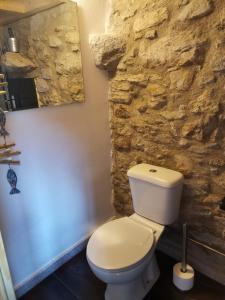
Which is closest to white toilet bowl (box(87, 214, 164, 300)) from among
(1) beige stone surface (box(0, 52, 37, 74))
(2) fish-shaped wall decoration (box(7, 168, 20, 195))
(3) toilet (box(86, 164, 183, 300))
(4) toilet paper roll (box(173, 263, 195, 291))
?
(3) toilet (box(86, 164, 183, 300))

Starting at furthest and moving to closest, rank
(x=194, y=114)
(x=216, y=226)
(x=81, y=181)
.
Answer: (x=81, y=181), (x=216, y=226), (x=194, y=114)

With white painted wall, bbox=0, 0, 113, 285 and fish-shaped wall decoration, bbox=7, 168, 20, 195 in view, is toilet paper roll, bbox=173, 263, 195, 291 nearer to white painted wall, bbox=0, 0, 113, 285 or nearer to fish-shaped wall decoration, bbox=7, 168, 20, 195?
white painted wall, bbox=0, 0, 113, 285

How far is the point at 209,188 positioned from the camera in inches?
58.5

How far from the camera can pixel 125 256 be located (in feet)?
4.26

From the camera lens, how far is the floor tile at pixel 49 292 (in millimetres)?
1568

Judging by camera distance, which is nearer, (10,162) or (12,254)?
(10,162)

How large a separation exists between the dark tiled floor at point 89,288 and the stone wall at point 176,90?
Result: 11.7 inches

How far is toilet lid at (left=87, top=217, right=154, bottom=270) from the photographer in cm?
127

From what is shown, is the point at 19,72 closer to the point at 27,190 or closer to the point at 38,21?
the point at 38,21

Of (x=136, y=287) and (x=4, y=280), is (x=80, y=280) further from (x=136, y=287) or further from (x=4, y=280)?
(x=4, y=280)

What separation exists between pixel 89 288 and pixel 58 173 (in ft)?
2.80

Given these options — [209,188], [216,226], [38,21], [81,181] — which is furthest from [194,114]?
[38,21]

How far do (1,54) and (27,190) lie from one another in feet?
2.68

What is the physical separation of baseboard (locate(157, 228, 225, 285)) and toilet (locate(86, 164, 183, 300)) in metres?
0.23
